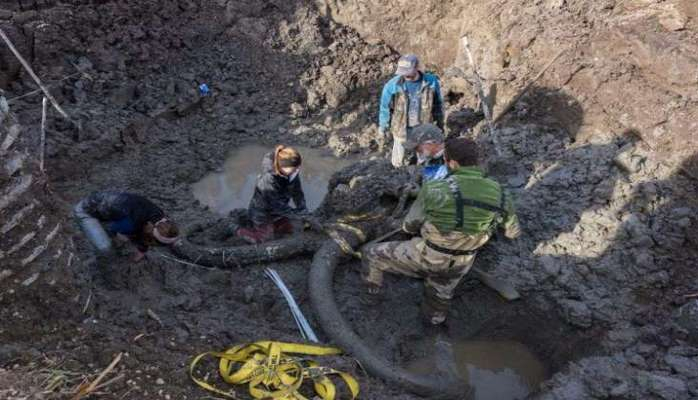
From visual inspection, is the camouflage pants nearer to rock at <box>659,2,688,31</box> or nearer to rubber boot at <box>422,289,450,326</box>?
rubber boot at <box>422,289,450,326</box>

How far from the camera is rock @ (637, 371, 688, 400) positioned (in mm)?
3648

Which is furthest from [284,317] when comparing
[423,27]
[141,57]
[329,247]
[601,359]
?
[423,27]

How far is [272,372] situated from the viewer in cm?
351

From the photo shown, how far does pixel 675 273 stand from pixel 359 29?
21.5 feet

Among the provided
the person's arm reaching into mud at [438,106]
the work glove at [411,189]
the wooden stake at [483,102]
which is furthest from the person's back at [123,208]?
the wooden stake at [483,102]

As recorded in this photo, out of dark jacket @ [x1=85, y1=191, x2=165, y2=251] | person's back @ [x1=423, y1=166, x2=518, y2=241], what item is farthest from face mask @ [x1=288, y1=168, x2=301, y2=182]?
person's back @ [x1=423, y1=166, x2=518, y2=241]

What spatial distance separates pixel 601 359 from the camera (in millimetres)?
4160

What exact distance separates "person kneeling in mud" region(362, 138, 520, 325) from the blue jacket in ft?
6.35

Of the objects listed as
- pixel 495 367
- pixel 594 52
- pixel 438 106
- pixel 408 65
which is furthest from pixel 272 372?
pixel 594 52

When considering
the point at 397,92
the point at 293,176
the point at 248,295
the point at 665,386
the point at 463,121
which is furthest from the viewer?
the point at 463,121

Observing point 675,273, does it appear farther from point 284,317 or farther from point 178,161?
point 178,161

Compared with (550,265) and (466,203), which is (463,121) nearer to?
(550,265)

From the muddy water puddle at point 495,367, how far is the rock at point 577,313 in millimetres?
513

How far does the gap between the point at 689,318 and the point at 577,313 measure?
33.3 inches
